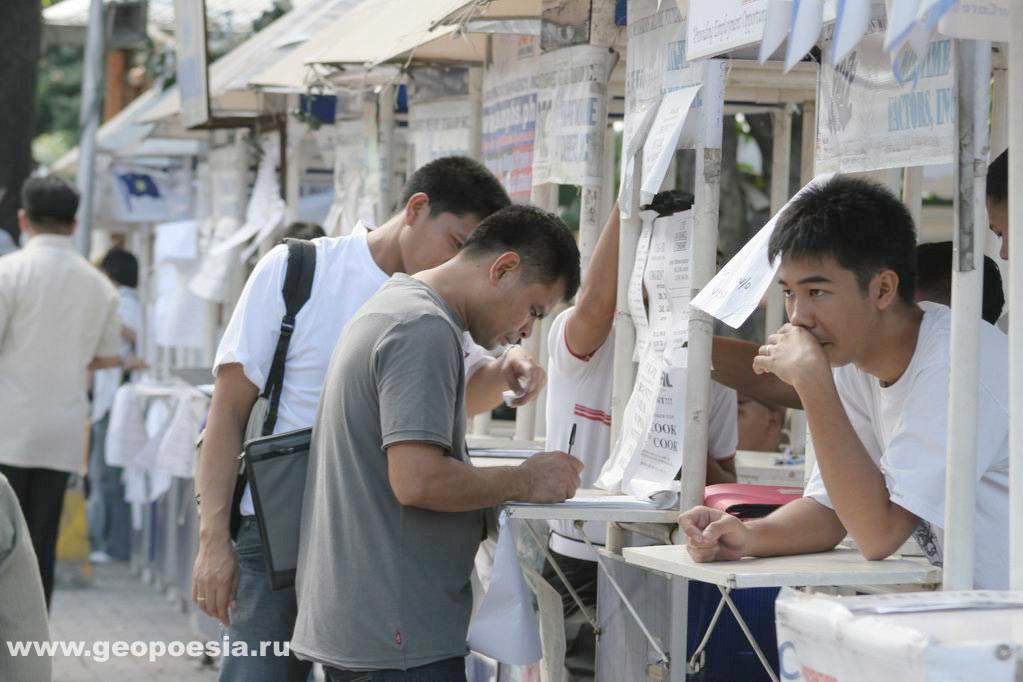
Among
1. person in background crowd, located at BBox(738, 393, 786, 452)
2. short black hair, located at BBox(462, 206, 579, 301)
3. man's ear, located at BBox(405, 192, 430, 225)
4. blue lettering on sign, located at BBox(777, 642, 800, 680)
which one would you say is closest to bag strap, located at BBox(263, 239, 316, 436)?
man's ear, located at BBox(405, 192, 430, 225)

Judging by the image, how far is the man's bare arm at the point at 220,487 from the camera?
3619mm

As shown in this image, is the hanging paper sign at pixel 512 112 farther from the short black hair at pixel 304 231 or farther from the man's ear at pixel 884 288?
the man's ear at pixel 884 288

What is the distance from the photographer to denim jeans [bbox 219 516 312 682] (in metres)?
3.60

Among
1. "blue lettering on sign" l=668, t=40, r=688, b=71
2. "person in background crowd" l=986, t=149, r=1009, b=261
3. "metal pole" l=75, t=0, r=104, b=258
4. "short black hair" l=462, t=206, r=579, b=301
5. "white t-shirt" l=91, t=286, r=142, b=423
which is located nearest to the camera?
"person in background crowd" l=986, t=149, r=1009, b=261

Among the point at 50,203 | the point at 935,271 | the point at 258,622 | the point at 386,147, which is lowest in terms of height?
the point at 258,622

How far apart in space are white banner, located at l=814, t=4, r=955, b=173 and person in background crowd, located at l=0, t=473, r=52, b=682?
1.76m

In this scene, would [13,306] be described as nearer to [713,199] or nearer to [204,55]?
[204,55]

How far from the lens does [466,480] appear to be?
3047 millimetres

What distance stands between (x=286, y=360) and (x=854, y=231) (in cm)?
161

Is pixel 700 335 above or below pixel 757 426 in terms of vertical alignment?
above

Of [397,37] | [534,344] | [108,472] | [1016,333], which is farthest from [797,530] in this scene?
[108,472]

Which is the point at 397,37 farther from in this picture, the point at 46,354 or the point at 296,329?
the point at 46,354

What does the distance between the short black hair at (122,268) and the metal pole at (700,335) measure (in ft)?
27.3

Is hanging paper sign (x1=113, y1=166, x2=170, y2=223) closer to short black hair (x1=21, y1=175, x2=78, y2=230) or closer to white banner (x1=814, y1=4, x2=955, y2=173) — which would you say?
short black hair (x1=21, y1=175, x2=78, y2=230)
